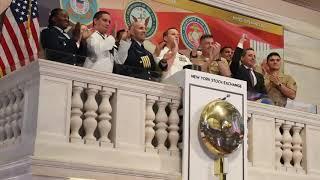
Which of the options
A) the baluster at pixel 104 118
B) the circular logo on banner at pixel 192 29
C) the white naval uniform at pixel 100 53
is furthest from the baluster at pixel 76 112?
the circular logo on banner at pixel 192 29

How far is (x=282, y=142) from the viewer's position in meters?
5.76

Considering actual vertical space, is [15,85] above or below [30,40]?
below

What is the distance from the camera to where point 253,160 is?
18.1 ft

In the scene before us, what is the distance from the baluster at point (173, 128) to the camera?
4.98 meters

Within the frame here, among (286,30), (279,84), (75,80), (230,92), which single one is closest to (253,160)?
(230,92)

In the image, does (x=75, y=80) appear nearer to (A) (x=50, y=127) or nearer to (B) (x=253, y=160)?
(A) (x=50, y=127)

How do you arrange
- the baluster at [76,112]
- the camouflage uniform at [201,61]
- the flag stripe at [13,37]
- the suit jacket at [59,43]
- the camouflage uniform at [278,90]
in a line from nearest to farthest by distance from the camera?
the baluster at [76,112]
the suit jacket at [59,43]
the flag stripe at [13,37]
the camouflage uniform at [278,90]
the camouflage uniform at [201,61]

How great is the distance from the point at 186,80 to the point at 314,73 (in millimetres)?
4212

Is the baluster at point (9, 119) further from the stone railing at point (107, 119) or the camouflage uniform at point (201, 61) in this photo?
the camouflage uniform at point (201, 61)

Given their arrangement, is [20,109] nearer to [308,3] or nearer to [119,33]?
[119,33]

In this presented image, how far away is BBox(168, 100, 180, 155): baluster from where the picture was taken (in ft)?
16.3

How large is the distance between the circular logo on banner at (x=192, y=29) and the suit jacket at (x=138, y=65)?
1.94 metres

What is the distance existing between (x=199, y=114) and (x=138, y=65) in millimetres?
764

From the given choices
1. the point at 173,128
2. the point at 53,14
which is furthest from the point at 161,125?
the point at 53,14
